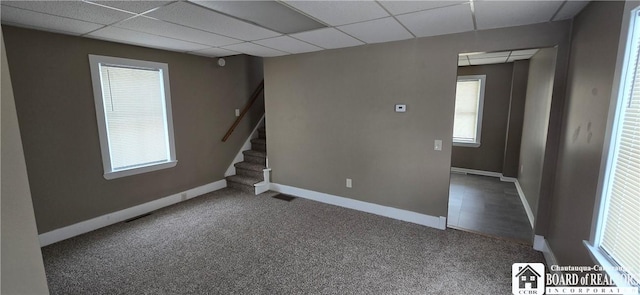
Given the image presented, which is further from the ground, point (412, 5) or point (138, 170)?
point (412, 5)

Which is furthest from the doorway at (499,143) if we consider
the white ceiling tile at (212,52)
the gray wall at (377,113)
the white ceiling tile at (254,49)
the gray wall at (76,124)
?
the gray wall at (76,124)

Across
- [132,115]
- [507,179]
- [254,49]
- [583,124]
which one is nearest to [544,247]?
[583,124]

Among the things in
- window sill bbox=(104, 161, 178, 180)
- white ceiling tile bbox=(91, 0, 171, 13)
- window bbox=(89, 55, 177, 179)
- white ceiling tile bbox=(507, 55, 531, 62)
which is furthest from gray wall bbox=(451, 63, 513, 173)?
window sill bbox=(104, 161, 178, 180)

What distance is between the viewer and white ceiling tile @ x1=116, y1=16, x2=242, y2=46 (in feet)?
7.90

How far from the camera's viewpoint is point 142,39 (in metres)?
3.04

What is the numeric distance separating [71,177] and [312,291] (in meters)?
3.01

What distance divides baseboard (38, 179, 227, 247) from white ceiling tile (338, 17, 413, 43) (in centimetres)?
340

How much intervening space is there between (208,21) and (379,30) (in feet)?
5.44

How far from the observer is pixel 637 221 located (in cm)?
128

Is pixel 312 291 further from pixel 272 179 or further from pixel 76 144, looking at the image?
pixel 76 144

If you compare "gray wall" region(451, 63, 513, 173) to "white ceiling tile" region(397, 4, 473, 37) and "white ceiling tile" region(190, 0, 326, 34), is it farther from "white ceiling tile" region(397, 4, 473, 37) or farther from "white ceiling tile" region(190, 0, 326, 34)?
"white ceiling tile" region(190, 0, 326, 34)

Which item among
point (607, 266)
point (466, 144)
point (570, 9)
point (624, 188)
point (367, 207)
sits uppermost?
point (570, 9)

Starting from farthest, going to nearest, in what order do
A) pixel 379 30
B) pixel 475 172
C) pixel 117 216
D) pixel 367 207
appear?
pixel 475 172 → pixel 367 207 → pixel 117 216 → pixel 379 30

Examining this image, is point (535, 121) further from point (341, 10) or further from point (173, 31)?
point (173, 31)
